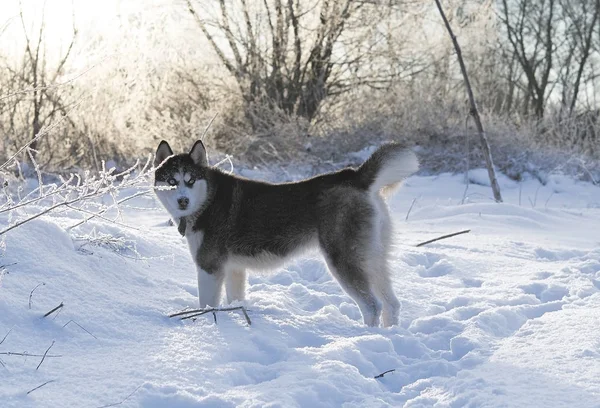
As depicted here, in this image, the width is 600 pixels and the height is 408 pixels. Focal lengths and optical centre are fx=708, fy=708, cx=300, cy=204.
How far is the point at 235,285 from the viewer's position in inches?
195

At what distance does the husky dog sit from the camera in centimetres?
441

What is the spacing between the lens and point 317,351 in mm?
3721

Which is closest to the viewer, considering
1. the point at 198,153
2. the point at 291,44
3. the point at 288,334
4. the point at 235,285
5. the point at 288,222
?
the point at 288,334

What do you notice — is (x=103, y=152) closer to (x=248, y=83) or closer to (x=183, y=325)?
(x=248, y=83)

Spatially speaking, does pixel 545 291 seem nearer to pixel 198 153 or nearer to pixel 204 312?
pixel 204 312

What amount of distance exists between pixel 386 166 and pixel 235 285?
1.37 meters

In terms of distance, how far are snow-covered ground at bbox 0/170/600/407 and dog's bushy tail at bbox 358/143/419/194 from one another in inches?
35.1

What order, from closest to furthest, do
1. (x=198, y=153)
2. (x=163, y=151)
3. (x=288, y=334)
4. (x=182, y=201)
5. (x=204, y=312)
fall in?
1. (x=288, y=334)
2. (x=204, y=312)
3. (x=182, y=201)
4. (x=198, y=153)
5. (x=163, y=151)

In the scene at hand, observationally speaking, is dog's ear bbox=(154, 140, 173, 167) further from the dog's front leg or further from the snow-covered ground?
the dog's front leg

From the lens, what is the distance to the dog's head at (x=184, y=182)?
4.82 meters

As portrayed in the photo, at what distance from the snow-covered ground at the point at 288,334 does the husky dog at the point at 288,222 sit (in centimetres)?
25

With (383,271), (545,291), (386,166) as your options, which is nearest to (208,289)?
(383,271)

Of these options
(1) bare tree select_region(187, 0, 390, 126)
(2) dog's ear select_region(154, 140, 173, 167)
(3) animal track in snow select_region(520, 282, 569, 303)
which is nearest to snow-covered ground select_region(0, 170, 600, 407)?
(3) animal track in snow select_region(520, 282, 569, 303)

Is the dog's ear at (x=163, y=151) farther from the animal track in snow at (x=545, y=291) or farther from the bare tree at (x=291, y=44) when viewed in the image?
the bare tree at (x=291, y=44)
